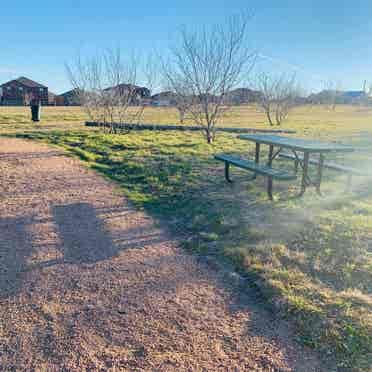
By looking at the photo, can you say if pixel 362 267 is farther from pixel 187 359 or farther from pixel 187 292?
pixel 187 359

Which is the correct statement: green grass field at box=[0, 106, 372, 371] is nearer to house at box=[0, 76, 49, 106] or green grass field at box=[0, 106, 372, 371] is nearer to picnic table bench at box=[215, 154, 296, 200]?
picnic table bench at box=[215, 154, 296, 200]

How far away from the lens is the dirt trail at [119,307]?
5.95ft

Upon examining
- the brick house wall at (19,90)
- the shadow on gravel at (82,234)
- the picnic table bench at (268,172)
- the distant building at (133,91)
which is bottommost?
the shadow on gravel at (82,234)

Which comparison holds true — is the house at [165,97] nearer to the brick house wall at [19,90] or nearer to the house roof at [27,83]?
the brick house wall at [19,90]

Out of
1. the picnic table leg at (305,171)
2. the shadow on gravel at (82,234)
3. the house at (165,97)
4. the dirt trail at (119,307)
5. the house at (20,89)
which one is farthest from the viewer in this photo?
the house at (20,89)

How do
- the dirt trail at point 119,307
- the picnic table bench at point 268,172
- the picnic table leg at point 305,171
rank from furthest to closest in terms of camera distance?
the picnic table leg at point 305,171 → the picnic table bench at point 268,172 → the dirt trail at point 119,307

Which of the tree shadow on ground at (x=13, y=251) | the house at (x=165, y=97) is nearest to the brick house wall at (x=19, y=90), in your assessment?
the house at (x=165, y=97)

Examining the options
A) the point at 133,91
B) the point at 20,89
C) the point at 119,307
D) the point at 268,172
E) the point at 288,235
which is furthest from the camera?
the point at 20,89

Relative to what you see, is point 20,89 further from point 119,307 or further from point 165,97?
point 119,307

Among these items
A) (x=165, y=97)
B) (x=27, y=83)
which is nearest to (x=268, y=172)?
(x=165, y=97)

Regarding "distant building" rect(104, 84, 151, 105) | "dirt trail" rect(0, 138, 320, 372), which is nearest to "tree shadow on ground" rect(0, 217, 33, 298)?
"dirt trail" rect(0, 138, 320, 372)

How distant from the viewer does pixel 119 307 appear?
7.38ft

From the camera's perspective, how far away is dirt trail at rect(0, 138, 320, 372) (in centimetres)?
181

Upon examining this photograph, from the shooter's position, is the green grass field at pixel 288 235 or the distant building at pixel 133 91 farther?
the distant building at pixel 133 91
